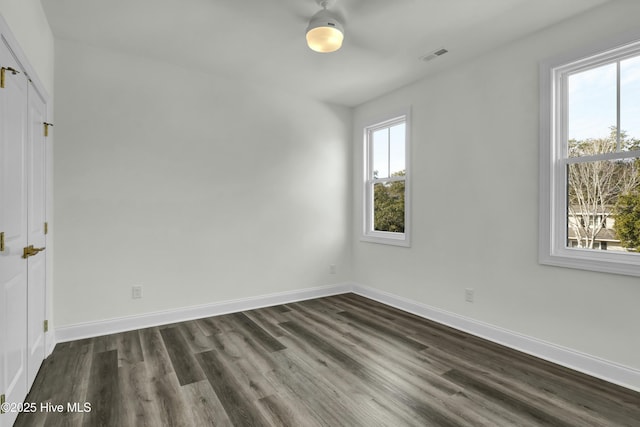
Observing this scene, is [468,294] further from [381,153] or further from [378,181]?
[381,153]

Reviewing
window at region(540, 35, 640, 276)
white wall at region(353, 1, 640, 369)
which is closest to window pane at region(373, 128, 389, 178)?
Answer: white wall at region(353, 1, 640, 369)

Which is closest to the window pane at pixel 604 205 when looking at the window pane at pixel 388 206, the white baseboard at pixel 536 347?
the white baseboard at pixel 536 347

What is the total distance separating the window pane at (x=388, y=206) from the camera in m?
4.23

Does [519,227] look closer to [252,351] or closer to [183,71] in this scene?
[252,351]

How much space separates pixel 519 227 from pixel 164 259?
136 inches

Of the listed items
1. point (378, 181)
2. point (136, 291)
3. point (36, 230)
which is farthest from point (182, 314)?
point (378, 181)

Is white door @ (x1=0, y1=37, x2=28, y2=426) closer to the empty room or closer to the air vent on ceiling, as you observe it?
the empty room

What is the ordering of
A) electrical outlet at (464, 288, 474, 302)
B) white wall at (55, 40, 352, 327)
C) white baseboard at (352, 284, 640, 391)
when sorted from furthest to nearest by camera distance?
electrical outlet at (464, 288, 474, 302) < white wall at (55, 40, 352, 327) < white baseboard at (352, 284, 640, 391)

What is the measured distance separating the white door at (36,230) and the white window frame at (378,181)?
346 centimetres

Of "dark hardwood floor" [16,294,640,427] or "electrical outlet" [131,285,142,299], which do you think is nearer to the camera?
"dark hardwood floor" [16,294,640,427]

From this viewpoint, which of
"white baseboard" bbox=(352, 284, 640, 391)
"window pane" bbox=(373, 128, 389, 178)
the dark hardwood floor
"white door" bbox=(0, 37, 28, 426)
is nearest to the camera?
"white door" bbox=(0, 37, 28, 426)

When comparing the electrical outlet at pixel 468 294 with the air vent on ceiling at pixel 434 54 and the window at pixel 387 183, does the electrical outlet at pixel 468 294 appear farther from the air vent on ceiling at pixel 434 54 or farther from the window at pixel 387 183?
the air vent on ceiling at pixel 434 54

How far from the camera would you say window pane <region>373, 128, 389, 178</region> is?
4469 mm

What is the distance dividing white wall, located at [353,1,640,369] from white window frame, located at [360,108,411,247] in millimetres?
102
